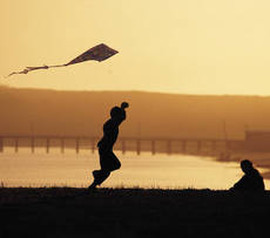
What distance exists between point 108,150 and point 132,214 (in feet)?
16.0

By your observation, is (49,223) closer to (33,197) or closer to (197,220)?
(197,220)

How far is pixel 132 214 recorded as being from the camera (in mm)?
17328

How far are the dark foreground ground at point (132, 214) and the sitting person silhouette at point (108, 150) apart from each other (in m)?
0.41

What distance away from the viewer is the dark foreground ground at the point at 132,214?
15.3 m

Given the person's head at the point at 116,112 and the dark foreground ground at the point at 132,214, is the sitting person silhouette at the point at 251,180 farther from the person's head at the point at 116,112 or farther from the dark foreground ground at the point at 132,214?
the person's head at the point at 116,112

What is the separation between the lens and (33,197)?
67.3 ft

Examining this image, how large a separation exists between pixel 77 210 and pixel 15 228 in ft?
8.18

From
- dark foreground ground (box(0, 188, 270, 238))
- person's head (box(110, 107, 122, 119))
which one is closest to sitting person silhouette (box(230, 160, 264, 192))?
dark foreground ground (box(0, 188, 270, 238))

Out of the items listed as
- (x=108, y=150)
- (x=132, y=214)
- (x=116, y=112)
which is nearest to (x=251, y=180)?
(x=108, y=150)

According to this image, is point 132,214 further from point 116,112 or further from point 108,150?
point 116,112

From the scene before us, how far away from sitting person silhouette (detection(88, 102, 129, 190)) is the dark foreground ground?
16.2 inches

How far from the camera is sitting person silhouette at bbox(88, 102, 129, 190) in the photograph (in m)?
22.0

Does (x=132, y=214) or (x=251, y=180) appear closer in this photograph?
(x=132, y=214)

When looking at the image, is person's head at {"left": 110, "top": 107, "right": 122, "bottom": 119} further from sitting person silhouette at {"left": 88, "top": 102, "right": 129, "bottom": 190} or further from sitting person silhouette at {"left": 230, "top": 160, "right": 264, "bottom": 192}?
sitting person silhouette at {"left": 230, "top": 160, "right": 264, "bottom": 192}
